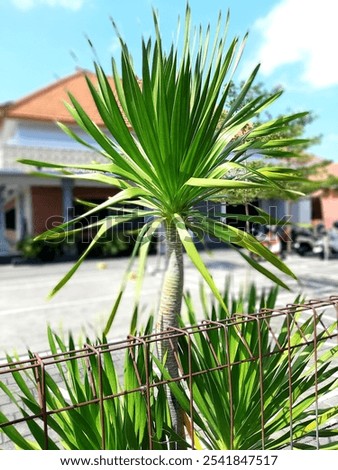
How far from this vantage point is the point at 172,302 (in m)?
2.40

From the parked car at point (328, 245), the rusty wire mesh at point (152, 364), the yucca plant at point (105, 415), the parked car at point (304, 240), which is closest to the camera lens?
the rusty wire mesh at point (152, 364)

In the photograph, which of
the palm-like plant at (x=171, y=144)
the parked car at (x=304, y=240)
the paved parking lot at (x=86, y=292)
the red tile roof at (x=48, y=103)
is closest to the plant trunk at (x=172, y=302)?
Result: the palm-like plant at (x=171, y=144)

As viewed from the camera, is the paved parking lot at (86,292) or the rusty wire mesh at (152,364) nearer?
the rusty wire mesh at (152,364)

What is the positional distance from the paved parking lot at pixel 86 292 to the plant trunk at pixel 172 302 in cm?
216

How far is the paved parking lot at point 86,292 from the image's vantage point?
7478 millimetres

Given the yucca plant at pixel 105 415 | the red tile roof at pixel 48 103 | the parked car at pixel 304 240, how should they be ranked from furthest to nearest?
1. the red tile roof at pixel 48 103
2. the parked car at pixel 304 240
3. the yucca plant at pixel 105 415

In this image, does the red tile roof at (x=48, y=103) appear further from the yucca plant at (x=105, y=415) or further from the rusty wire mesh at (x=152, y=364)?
the yucca plant at (x=105, y=415)

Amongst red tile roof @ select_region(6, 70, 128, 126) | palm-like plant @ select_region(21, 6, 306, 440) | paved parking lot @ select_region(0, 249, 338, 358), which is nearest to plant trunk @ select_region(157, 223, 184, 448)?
palm-like plant @ select_region(21, 6, 306, 440)

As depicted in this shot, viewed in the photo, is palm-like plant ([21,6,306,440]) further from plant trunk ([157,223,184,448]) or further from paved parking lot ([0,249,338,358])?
paved parking lot ([0,249,338,358])

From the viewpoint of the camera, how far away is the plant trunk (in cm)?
240

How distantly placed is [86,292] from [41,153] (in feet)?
29.1

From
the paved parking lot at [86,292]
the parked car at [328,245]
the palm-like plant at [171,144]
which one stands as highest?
the palm-like plant at [171,144]

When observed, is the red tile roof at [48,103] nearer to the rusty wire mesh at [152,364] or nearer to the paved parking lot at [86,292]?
the paved parking lot at [86,292]

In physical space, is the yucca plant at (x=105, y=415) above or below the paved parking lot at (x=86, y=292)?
above
